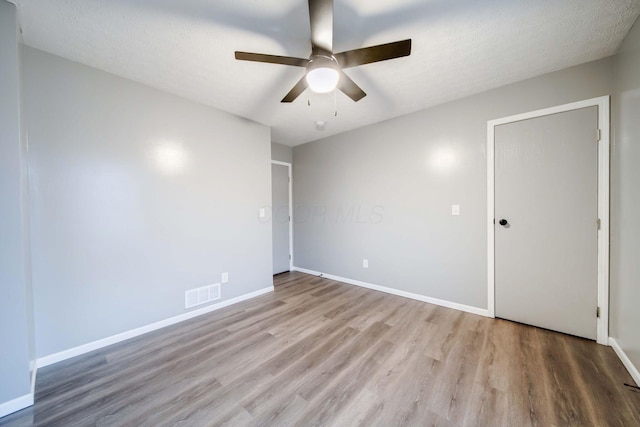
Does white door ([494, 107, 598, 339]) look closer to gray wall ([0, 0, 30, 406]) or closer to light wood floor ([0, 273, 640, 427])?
light wood floor ([0, 273, 640, 427])

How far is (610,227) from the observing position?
189cm

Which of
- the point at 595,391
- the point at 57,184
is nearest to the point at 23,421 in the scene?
the point at 57,184

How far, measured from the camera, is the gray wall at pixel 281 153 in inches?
165

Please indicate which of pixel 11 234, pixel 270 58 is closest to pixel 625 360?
pixel 270 58

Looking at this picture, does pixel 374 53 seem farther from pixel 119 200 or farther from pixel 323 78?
pixel 119 200

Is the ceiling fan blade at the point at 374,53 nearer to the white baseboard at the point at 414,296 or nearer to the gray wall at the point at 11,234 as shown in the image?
the gray wall at the point at 11,234

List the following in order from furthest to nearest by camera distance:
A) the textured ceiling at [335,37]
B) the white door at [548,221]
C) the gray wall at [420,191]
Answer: the gray wall at [420,191] → the white door at [548,221] → the textured ceiling at [335,37]

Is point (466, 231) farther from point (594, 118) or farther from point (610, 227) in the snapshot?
point (594, 118)

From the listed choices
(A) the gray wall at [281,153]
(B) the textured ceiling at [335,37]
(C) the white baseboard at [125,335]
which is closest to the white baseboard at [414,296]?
(C) the white baseboard at [125,335]

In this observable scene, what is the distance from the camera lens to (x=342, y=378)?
5.31ft

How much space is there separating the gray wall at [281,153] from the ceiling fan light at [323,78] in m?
2.70

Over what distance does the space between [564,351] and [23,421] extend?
152 inches

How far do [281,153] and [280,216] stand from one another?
123 cm

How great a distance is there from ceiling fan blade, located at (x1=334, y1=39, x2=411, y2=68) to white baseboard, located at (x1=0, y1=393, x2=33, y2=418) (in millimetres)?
3003
